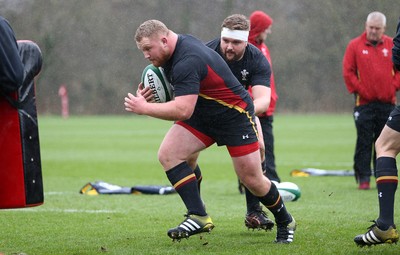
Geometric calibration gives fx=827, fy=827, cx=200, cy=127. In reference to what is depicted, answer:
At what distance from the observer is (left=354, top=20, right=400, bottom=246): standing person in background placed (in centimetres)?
578

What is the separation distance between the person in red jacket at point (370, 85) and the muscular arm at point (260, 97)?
3816mm

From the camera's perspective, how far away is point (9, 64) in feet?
16.7

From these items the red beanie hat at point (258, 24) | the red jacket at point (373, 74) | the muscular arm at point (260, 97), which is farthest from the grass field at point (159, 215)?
the red beanie hat at point (258, 24)

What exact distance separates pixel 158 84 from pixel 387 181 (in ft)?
6.16

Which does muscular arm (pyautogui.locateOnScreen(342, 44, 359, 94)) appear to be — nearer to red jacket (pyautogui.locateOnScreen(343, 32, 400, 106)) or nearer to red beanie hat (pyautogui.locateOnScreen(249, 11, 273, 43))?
red jacket (pyautogui.locateOnScreen(343, 32, 400, 106))

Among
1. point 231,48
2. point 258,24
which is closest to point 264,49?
point 258,24

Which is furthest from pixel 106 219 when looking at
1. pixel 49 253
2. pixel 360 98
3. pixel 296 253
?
pixel 360 98

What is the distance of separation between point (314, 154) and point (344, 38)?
Answer: 2680 cm

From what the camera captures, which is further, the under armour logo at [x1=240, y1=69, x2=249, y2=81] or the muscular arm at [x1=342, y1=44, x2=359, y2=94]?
the muscular arm at [x1=342, y1=44, x2=359, y2=94]

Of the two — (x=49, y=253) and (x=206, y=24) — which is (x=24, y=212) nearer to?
(x=49, y=253)

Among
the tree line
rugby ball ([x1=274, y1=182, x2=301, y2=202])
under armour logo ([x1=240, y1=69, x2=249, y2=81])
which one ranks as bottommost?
the tree line

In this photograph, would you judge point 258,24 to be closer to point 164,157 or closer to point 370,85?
point 370,85

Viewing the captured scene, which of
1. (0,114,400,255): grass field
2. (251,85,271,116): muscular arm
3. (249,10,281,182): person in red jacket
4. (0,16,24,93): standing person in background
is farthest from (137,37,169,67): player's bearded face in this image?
(249,10,281,182): person in red jacket

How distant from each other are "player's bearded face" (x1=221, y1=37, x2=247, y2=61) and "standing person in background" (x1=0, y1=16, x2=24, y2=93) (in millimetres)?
2517
